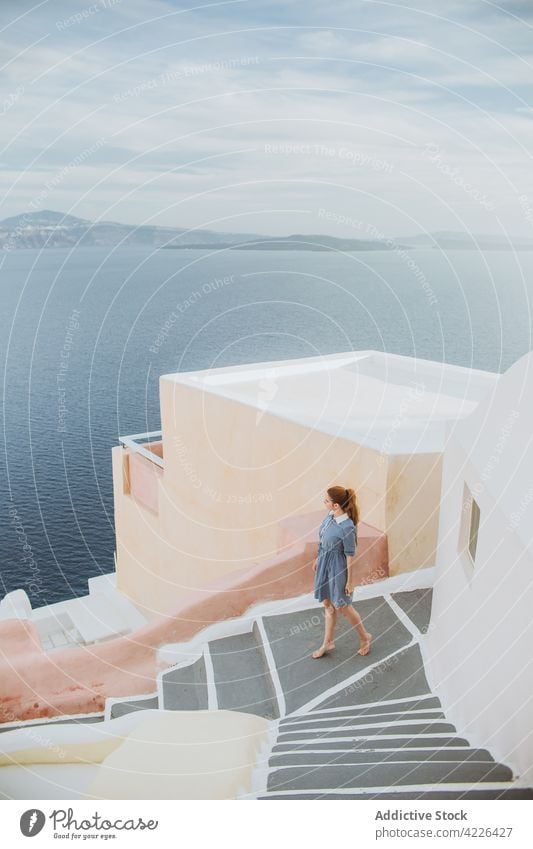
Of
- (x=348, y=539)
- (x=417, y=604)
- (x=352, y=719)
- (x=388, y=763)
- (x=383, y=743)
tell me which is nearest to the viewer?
(x=388, y=763)

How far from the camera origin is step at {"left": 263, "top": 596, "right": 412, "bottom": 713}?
3686mm

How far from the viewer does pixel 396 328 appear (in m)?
47.4

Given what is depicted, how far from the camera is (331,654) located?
401cm

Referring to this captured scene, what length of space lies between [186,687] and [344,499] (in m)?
1.22

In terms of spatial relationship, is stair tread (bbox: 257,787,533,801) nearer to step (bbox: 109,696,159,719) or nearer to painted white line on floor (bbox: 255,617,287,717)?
painted white line on floor (bbox: 255,617,287,717)

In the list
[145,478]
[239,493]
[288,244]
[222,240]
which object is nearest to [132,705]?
[239,493]

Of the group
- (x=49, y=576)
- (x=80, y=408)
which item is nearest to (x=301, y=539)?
(x=49, y=576)

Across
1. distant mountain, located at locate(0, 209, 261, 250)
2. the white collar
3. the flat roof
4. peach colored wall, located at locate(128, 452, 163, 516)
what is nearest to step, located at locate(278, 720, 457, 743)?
the white collar

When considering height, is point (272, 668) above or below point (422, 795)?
above

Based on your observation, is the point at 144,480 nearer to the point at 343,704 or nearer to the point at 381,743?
the point at 343,704

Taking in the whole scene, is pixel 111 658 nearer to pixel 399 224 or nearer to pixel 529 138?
pixel 399 224

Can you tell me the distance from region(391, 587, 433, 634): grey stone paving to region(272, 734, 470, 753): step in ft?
3.31

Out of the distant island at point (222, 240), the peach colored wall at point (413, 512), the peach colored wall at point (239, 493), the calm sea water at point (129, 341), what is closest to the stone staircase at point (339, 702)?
the peach colored wall at point (413, 512)
